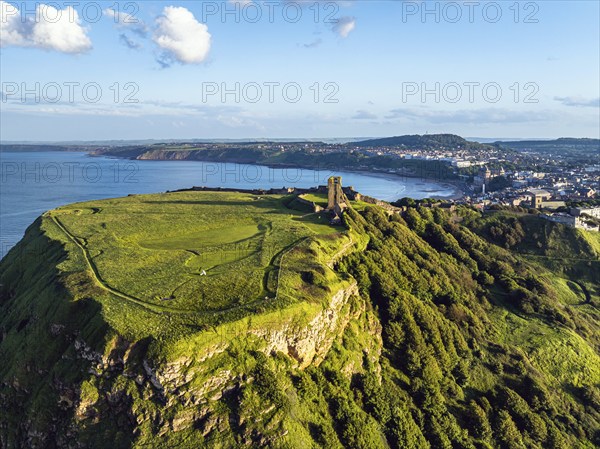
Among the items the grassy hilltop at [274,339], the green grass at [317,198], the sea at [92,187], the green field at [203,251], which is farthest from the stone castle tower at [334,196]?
the sea at [92,187]

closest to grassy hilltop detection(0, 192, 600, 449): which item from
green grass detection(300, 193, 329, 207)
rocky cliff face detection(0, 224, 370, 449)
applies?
rocky cliff face detection(0, 224, 370, 449)

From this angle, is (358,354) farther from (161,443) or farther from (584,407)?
(584,407)

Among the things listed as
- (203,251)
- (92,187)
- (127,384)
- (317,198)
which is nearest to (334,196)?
(317,198)

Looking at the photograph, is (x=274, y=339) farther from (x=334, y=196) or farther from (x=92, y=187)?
(x=92, y=187)

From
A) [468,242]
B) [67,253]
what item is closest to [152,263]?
[67,253]

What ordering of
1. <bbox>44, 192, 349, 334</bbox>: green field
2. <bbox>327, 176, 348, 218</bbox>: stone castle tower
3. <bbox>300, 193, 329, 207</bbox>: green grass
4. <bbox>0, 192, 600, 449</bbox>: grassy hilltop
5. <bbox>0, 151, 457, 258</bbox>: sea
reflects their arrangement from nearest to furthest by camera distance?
<bbox>0, 192, 600, 449</bbox>: grassy hilltop < <bbox>44, 192, 349, 334</bbox>: green field < <bbox>327, 176, 348, 218</bbox>: stone castle tower < <bbox>300, 193, 329, 207</bbox>: green grass < <bbox>0, 151, 457, 258</bbox>: sea

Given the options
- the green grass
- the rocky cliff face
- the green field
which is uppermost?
the green grass

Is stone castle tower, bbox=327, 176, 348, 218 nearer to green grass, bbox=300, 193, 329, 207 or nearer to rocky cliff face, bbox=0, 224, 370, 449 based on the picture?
green grass, bbox=300, 193, 329, 207

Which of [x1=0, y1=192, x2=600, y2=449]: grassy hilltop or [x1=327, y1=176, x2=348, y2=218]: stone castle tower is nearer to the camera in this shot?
[x1=0, y1=192, x2=600, y2=449]: grassy hilltop
